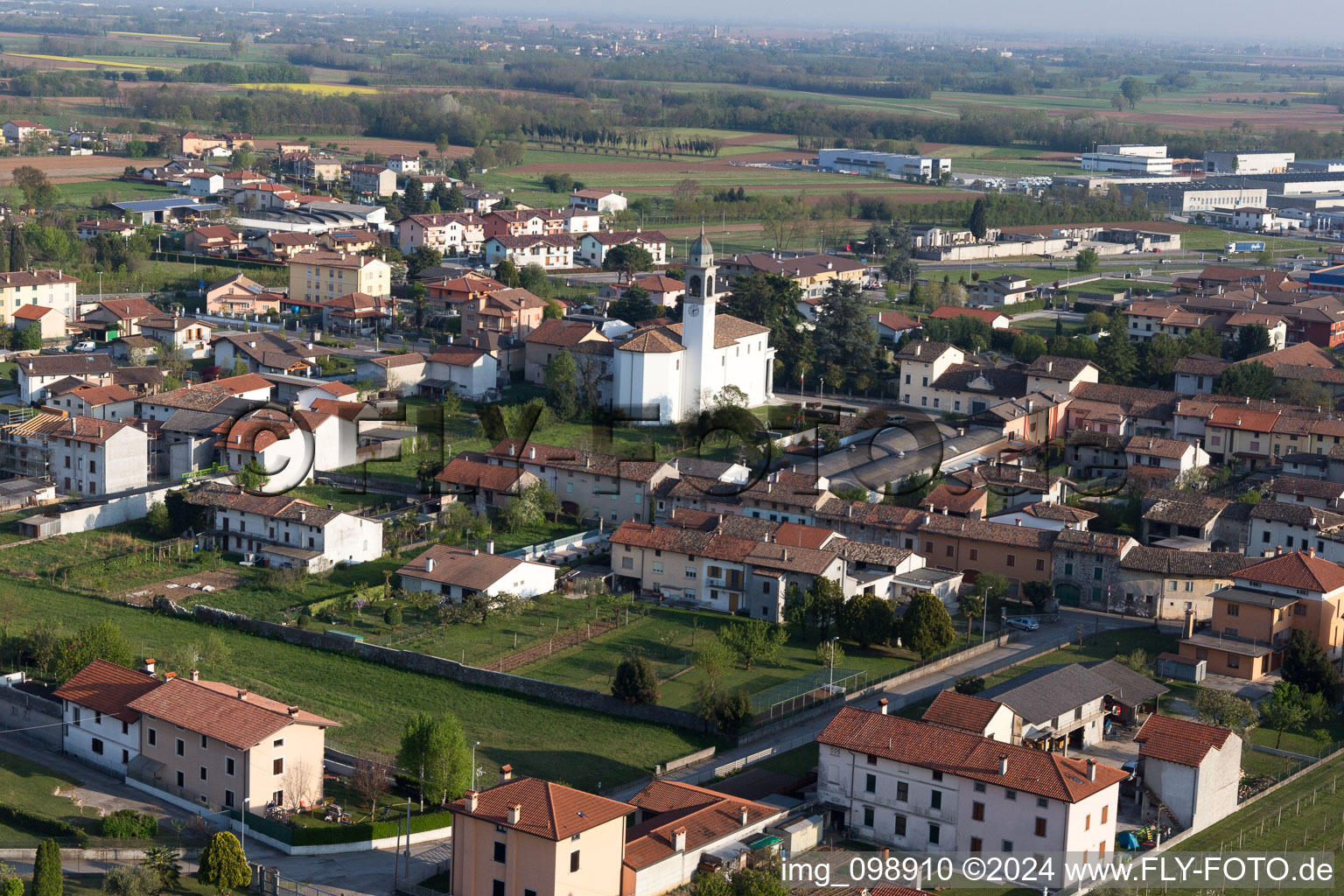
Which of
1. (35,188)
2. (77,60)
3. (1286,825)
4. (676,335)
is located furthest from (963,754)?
(77,60)

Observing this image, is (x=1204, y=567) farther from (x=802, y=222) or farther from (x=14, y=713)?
(x=802, y=222)

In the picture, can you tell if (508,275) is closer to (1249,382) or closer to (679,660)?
(1249,382)

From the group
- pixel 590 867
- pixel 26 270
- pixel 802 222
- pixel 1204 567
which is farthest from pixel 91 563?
pixel 802 222

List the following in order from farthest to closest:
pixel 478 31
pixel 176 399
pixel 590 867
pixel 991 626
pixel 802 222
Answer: pixel 478 31 → pixel 802 222 → pixel 176 399 → pixel 991 626 → pixel 590 867

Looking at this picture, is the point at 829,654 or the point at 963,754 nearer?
the point at 963,754

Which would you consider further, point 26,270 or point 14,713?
point 26,270

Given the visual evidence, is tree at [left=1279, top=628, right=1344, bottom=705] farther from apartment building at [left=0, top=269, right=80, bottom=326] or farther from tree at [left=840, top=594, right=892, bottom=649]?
apartment building at [left=0, top=269, right=80, bottom=326]

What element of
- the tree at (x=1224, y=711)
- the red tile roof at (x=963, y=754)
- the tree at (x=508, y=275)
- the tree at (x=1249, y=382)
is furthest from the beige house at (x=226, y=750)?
the tree at (x=508, y=275)
